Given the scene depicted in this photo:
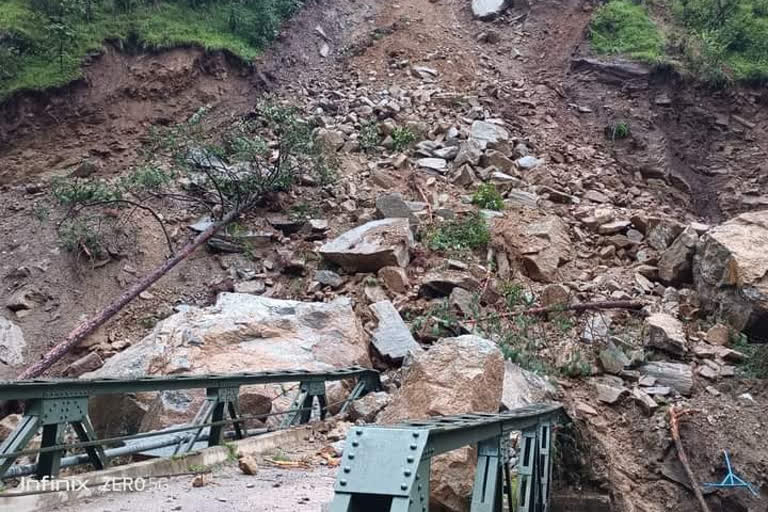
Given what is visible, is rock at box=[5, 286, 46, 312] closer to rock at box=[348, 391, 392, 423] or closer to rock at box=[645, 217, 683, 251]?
rock at box=[348, 391, 392, 423]

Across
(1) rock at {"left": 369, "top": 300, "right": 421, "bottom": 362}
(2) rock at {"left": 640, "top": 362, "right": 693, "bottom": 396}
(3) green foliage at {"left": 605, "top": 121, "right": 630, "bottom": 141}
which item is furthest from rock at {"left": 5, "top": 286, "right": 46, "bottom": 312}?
(3) green foliage at {"left": 605, "top": 121, "right": 630, "bottom": 141}

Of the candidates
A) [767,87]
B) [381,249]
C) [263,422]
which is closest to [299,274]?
[381,249]

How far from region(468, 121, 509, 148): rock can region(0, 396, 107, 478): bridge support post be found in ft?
28.2

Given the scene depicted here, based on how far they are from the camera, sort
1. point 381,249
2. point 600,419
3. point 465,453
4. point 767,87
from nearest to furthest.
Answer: point 465,453 < point 600,419 < point 381,249 < point 767,87

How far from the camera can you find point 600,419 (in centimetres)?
618

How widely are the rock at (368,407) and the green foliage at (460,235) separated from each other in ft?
10.6

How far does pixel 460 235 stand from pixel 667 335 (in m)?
3.07

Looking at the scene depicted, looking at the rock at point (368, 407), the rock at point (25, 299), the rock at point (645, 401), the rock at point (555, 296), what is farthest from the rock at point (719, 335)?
the rock at point (25, 299)

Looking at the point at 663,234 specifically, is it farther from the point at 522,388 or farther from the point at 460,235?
the point at 522,388

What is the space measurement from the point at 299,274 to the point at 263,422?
10.7 feet

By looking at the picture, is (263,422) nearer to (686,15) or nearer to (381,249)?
(381,249)

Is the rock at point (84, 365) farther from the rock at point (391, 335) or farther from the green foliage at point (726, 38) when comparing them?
the green foliage at point (726, 38)

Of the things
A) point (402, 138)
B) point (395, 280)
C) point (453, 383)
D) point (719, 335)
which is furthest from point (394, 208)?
point (453, 383)

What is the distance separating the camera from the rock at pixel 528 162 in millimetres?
10982
